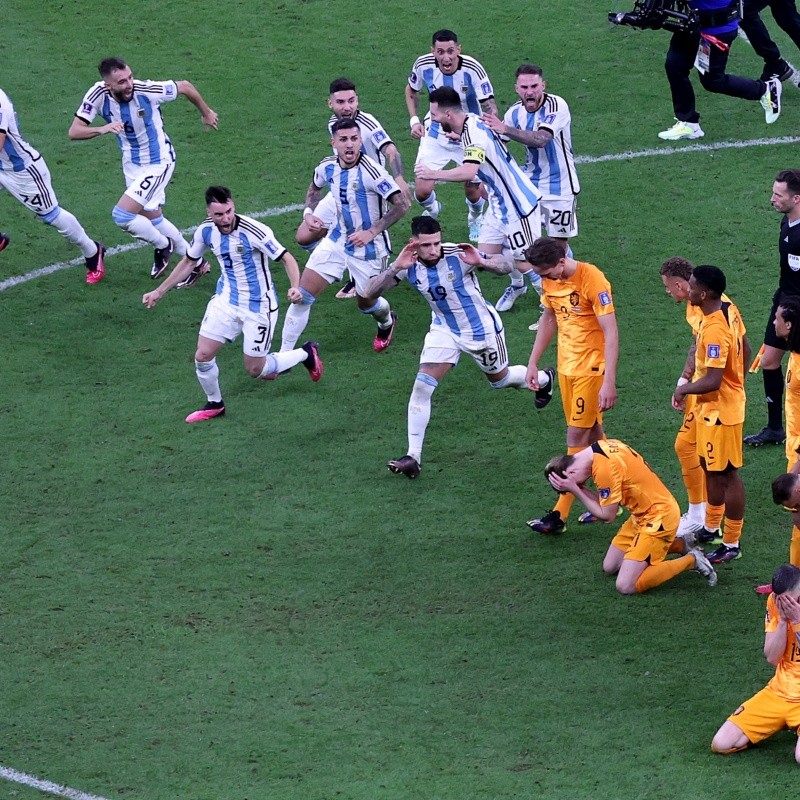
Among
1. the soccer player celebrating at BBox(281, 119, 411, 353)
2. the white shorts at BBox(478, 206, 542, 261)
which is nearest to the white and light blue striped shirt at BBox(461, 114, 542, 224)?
the white shorts at BBox(478, 206, 542, 261)

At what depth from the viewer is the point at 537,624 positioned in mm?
8570

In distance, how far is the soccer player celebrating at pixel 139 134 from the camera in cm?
1245

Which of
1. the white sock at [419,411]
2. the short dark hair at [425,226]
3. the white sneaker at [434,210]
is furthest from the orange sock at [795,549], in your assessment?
the white sneaker at [434,210]

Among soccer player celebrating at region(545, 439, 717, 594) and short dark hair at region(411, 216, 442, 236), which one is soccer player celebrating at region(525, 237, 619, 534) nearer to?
soccer player celebrating at region(545, 439, 717, 594)

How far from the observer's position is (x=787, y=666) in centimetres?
732

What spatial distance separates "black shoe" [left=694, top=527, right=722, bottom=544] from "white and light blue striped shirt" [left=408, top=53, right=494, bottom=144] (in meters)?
5.13

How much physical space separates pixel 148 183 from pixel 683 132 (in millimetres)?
5616

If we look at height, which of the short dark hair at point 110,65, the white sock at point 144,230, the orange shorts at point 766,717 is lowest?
the orange shorts at point 766,717

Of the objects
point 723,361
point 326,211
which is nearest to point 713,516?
point 723,361

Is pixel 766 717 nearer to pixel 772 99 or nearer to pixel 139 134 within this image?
pixel 139 134

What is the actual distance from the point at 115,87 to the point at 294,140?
3263mm

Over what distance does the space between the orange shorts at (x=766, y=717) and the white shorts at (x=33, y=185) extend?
8.00m

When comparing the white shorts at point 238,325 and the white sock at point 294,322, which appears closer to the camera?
the white shorts at point 238,325

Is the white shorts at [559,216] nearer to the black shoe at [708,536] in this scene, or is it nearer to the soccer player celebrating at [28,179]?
the black shoe at [708,536]
